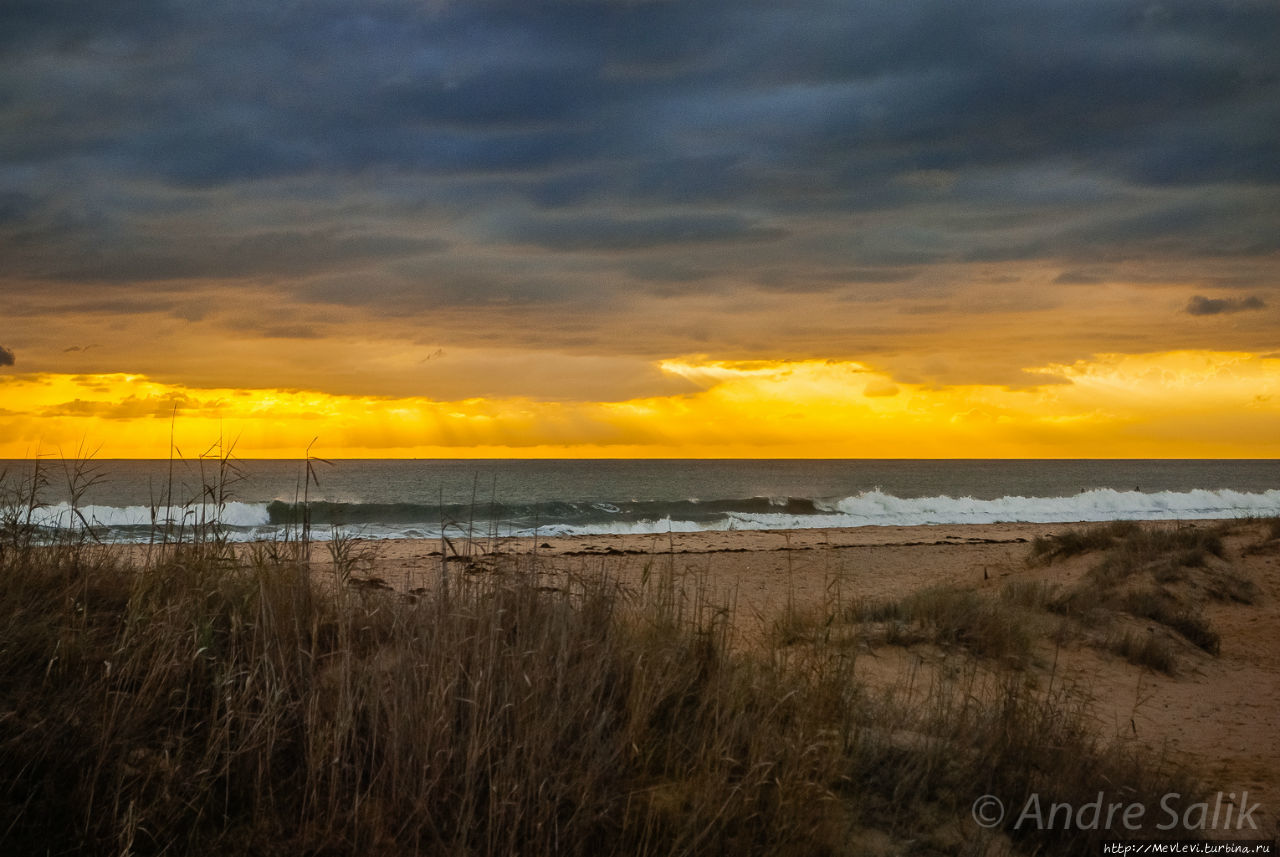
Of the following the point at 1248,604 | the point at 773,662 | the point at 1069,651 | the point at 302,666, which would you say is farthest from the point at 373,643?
the point at 1248,604

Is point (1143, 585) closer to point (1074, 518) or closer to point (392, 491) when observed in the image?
point (1074, 518)

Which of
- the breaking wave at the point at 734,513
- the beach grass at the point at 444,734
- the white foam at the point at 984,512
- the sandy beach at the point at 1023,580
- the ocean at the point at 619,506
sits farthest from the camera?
the white foam at the point at 984,512

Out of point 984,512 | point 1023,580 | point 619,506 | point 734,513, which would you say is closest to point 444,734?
point 1023,580

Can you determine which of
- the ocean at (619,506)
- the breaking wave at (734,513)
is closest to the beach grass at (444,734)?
the ocean at (619,506)

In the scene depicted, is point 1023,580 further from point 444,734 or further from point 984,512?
point 984,512

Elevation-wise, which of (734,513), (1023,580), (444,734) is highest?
(444,734)

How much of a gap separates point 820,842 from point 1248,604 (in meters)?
12.9

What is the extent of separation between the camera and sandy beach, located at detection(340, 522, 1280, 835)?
21.7 feet

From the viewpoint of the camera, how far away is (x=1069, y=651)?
1061 cm

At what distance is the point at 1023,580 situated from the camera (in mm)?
15008

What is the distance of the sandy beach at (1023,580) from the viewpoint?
21.7 ft

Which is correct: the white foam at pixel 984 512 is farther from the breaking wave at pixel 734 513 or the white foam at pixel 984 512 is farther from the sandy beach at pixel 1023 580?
the sandy beach at pixel 1023 580

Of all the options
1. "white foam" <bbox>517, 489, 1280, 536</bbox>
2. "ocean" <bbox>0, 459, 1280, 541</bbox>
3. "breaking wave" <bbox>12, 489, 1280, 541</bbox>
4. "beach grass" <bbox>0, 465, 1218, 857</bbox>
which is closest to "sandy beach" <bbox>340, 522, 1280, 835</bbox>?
"beach grass" <bbox>0, 465, 1218, 857</bbox>

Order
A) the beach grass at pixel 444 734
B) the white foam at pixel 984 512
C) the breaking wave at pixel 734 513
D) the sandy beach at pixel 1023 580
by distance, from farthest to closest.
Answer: the white foam at pixel 984 512 < the breaking wave at pixel 734 513 < the sandy beach at pixel 1023 580 < the beach grass at pixel 444 734
